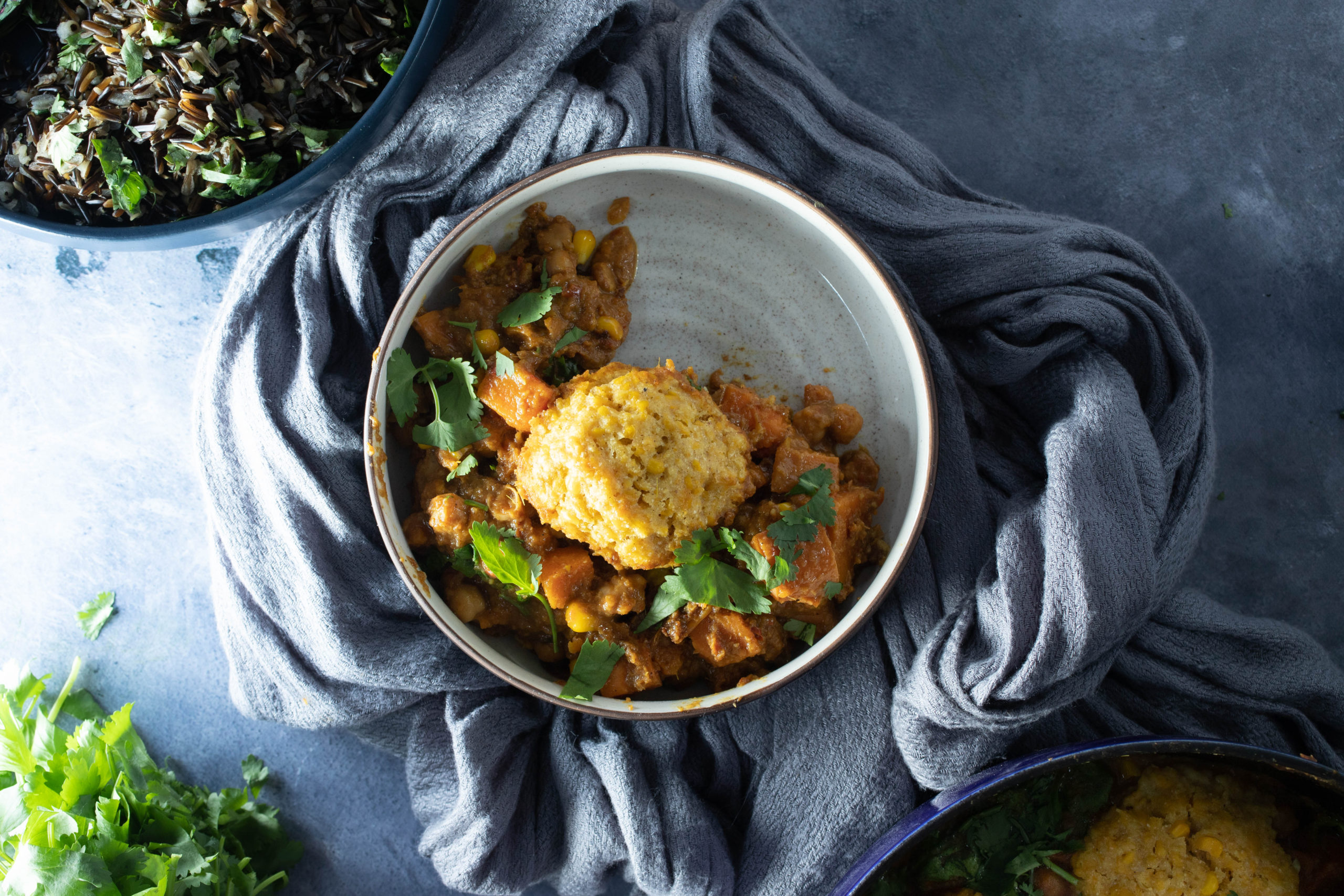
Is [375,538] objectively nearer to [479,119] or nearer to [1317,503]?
[479,119]

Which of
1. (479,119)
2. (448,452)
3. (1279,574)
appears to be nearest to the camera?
(448,452)

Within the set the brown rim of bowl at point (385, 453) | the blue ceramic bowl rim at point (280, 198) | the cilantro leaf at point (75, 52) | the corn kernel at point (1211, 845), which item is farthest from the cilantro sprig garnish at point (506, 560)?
the corn kernel at point (1211, 845)

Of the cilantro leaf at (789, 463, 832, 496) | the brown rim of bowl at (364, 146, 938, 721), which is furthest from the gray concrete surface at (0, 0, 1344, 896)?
the cilantro leaf at (789, 463, 832, 496)

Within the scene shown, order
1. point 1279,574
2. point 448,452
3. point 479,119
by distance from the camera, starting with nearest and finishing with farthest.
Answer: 1. point 448,452
2. point 479,119
3. point 1279,574

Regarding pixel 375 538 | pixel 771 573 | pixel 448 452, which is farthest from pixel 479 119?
pixel 771 573

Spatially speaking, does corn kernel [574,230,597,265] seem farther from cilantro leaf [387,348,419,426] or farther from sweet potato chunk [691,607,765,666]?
sweet potato chunk [691,607,765,666]

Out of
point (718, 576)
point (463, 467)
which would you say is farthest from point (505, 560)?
point (718, 576)

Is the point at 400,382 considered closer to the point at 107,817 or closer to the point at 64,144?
the point at 64,144

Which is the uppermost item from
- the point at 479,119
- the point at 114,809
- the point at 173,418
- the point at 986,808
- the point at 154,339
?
the point at 479,119

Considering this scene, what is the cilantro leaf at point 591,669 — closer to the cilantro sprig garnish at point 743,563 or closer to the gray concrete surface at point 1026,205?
the cilantro sprig garnish at point 743,563
